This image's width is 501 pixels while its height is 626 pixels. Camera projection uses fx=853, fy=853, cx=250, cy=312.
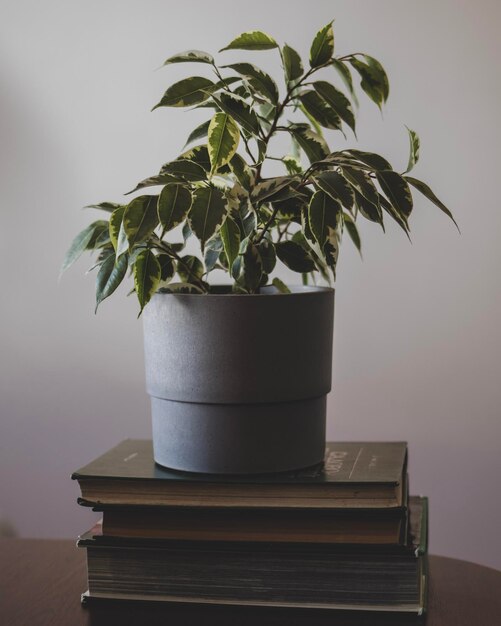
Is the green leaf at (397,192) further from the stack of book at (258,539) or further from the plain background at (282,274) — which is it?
the plain background at (282,274)

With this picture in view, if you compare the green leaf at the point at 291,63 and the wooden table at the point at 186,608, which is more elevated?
the green leaf at the point at 291,63

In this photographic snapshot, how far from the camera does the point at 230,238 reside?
0.84m

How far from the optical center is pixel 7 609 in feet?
2.76

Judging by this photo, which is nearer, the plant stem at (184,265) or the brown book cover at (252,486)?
the brown book cover at (252,486)

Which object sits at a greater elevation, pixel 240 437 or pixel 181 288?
pixel 181 288

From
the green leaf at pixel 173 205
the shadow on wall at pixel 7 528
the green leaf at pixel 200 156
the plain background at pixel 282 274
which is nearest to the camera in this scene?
the green leaf at pixel 173 205

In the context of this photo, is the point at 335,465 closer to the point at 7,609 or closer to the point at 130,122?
the point at 7,609

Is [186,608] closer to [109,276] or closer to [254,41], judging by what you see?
[109,276]

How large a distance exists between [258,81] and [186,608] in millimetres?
524

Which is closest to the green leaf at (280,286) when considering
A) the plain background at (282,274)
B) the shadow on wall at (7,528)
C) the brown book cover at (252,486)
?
the brown book cover at (252,486)

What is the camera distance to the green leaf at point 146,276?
84cm

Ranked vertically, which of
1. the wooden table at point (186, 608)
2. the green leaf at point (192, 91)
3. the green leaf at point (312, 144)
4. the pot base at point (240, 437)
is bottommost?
the wooden table at point (186, 608)

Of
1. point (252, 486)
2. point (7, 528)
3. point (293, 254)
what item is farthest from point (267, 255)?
point (7, 528)

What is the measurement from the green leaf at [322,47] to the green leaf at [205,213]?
0.63ft
